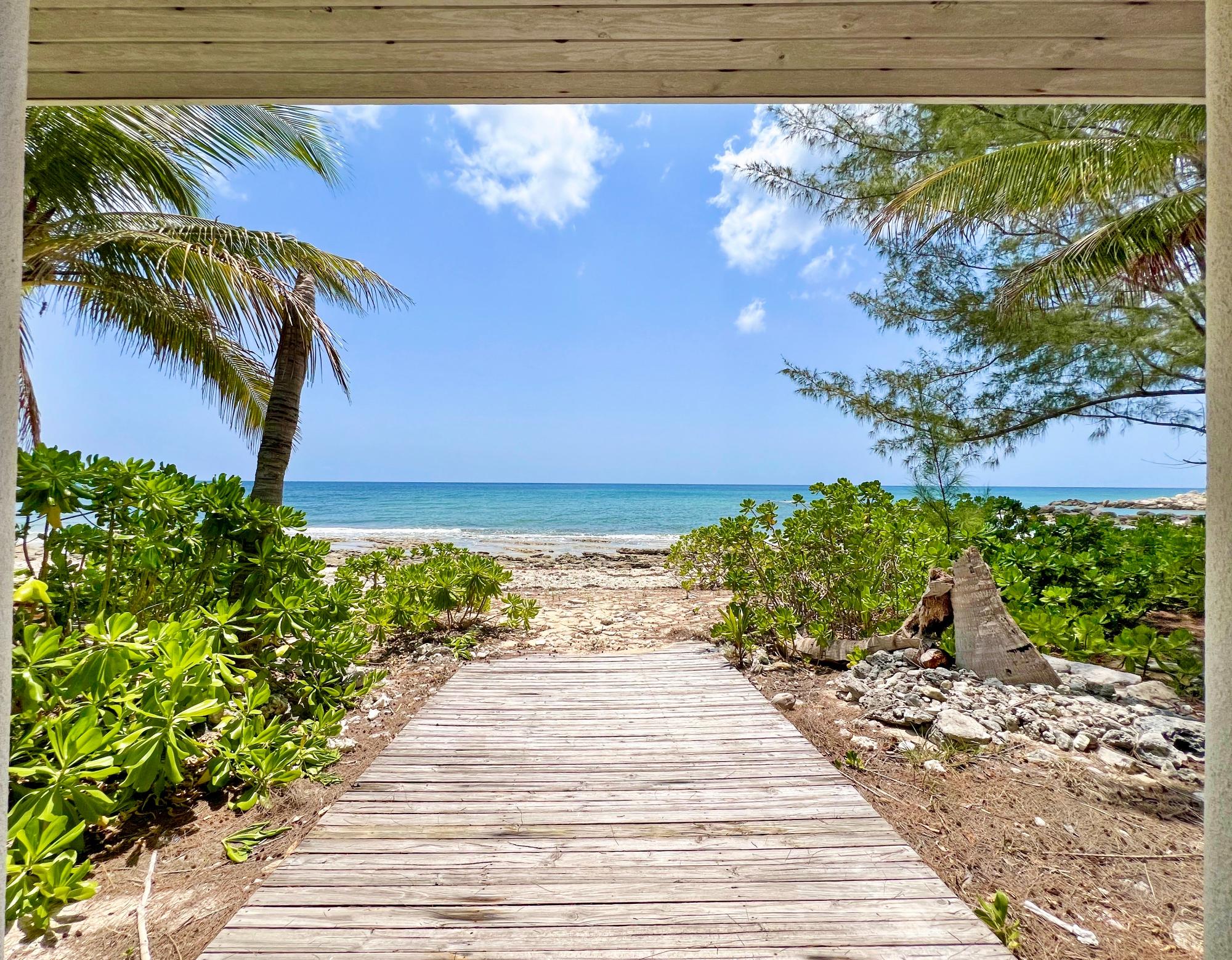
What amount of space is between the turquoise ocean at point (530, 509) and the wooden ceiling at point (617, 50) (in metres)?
4.86

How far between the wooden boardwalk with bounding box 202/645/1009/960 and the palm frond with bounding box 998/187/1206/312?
17.7 ft

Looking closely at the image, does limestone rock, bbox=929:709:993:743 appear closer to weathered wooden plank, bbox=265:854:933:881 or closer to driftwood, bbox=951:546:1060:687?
driftwood, bbox=951:546:1060:687

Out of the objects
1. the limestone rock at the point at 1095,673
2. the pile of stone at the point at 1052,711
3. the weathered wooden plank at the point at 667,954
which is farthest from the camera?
the limestone rock at the point at 1095,673

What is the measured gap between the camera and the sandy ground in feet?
4.81

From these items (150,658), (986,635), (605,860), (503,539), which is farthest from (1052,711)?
(503,539)

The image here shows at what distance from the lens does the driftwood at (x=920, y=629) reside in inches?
140

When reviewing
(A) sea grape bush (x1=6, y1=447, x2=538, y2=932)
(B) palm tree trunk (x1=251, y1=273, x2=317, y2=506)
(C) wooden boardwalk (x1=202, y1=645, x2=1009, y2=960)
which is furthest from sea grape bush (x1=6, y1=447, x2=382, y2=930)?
(B) palm tree trunk (x1=251, y1=273, x2=317, y2=506)

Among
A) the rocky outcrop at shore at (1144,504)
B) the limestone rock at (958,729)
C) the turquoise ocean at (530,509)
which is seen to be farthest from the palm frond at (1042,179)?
the rocky outcrop at shore at (1144,504)

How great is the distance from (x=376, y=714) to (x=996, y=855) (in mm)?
2736

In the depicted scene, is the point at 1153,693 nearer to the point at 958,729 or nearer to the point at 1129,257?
the point at 958,729

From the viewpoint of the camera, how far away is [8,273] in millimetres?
808

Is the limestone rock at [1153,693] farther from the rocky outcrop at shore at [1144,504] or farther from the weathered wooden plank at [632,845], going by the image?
the rocky outcrop at shore at [1144,504]

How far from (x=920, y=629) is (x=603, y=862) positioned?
2820mm

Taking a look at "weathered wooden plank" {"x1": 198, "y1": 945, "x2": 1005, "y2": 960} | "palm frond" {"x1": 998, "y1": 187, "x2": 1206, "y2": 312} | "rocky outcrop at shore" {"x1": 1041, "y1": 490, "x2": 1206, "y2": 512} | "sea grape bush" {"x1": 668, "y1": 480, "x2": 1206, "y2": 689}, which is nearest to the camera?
"weathered wooden plank" {"x1": 198, "y1": 945, "x2": 1005, "y2": 960}
